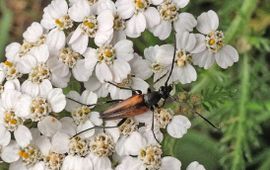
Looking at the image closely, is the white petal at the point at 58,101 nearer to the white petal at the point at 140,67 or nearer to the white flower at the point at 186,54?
the white petal at the point at 140,67

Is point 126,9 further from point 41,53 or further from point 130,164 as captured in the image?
point 130,164

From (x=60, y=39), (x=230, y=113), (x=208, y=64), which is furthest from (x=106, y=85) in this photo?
(x=230, y=113)

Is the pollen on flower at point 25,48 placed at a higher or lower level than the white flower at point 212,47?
higher

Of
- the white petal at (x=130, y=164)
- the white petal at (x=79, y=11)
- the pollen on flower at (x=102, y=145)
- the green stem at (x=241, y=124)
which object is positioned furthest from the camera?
the green stem at (x=241, y=124)

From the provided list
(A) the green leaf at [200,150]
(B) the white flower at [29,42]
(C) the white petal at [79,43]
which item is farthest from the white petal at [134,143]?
(A) the green leaf at [200,150]

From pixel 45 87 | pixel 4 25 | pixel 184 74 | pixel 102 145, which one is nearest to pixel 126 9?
pixel 184 74

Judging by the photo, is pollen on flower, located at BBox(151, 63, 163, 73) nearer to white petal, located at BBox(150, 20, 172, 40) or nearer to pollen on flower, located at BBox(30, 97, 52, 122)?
white petal, located at BBox(150, 20, 172, 40)
